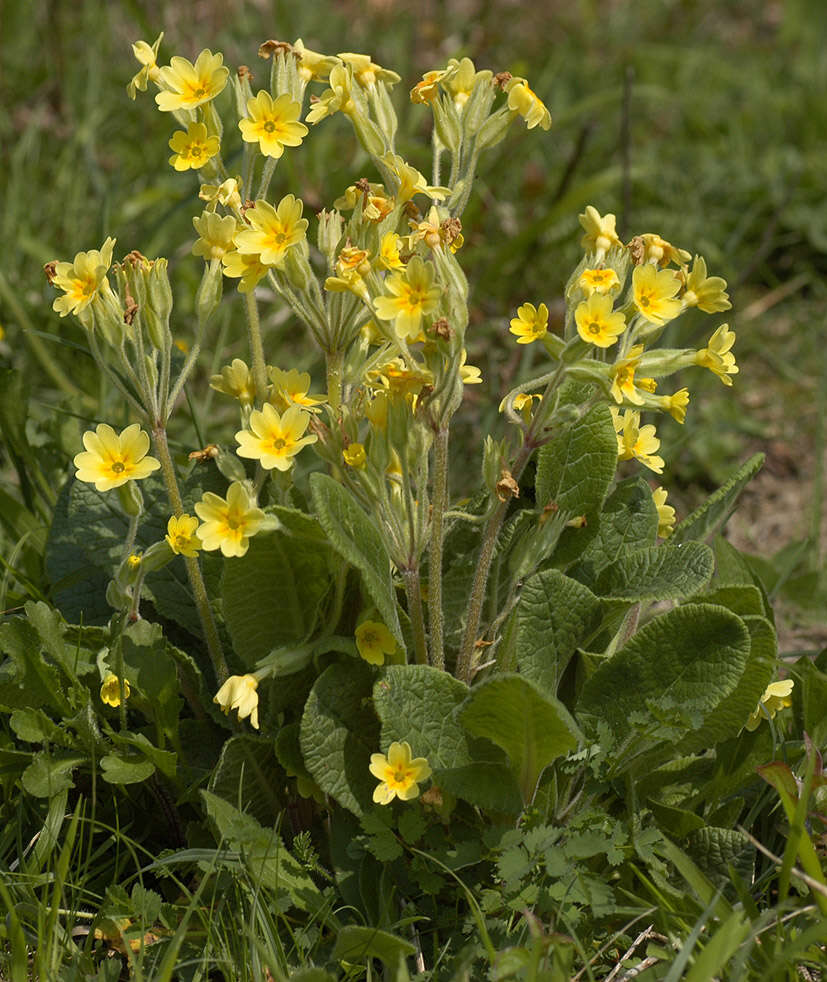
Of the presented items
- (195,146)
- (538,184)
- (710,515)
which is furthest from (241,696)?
(538,184)

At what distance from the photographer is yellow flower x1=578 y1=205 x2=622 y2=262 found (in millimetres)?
2053

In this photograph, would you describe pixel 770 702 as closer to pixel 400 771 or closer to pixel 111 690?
pixel 400 771

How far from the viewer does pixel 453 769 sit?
2027 mm

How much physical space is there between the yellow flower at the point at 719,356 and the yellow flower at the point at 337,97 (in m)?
0.74

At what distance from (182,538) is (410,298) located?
1.86ft

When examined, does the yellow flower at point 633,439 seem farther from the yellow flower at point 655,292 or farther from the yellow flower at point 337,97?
the yellow flower at point 337,97

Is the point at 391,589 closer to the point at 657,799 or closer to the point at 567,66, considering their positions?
the point at 657,799

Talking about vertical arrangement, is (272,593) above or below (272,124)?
below

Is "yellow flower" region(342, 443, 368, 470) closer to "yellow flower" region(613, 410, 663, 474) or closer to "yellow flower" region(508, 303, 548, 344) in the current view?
"yellow flower" region(508, 303, 548, 344)

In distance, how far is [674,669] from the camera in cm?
207

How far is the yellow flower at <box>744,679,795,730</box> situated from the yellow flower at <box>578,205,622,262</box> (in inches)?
34.2

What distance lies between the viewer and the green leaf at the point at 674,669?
2.01 meters

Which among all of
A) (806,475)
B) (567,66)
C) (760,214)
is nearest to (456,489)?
(806,475)

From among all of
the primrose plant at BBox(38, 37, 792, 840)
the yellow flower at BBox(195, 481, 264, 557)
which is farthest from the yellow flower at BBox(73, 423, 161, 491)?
the yellow flower at BBox(195, 481, 264, 557)
